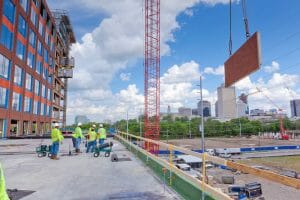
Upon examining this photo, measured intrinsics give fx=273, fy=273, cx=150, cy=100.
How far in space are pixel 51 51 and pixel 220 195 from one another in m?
63.5

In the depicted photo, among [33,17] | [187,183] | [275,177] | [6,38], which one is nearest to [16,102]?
[6,38]

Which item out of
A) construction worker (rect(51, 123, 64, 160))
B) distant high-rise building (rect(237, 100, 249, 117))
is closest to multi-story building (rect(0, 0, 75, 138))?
construction worker (rect(51, 123, 64, 160))

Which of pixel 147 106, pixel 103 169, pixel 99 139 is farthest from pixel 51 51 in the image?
pixel 103 169

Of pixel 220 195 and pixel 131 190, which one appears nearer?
pixel 220 195

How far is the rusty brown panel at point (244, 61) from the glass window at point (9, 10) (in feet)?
115

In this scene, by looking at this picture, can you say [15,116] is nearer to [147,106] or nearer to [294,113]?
[147,106]

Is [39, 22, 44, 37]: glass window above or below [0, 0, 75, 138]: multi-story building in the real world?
above

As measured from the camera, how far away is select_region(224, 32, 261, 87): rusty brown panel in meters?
5.20

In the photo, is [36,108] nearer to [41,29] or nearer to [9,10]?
[41,29]

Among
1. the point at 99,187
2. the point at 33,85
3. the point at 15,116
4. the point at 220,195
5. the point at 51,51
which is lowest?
the point at 99,187

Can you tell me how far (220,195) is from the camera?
4.00 meters

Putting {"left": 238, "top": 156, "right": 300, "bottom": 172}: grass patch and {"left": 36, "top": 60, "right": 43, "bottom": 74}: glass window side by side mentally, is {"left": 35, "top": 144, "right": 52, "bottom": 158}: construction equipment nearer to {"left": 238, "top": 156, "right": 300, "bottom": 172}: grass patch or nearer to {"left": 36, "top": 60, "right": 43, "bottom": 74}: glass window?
{"left": 238, "top": 156, "right": 300, "bottom": 172}: grass patch

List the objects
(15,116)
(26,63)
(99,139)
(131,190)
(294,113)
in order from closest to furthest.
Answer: (131,190) < (99,139) < (15,116) < (26,63) < (294,113)

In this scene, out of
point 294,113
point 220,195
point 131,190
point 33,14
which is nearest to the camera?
point 220,195
